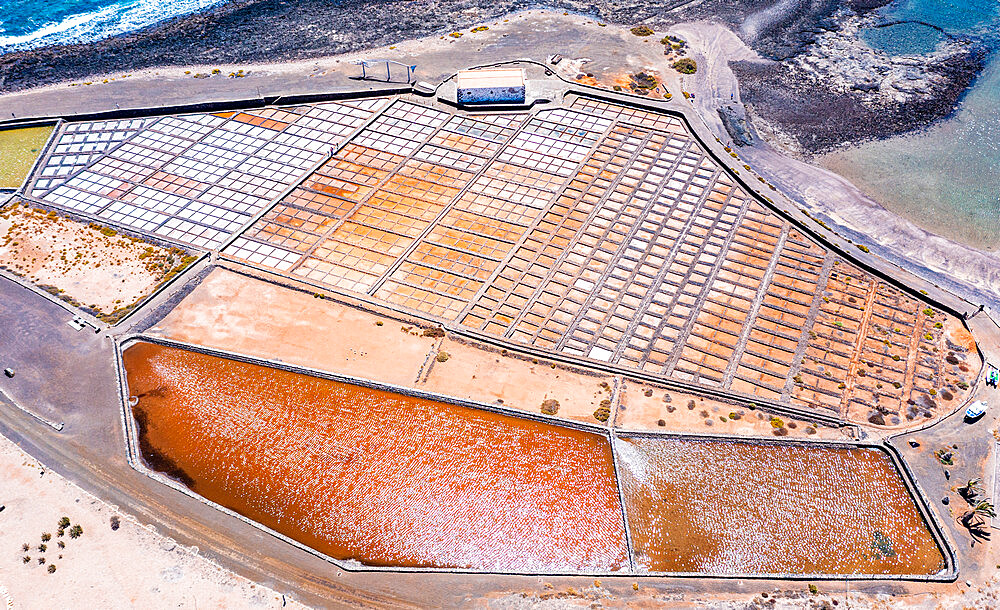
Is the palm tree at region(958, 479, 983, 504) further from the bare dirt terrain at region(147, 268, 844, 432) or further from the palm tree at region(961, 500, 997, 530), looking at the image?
the bare dirt terrain at region(147, 268, 844, 432)

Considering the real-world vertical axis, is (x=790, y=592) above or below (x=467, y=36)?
below

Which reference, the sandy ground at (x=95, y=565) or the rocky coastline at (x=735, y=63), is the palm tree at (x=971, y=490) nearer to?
the sandy ground at (x=95, y=565)

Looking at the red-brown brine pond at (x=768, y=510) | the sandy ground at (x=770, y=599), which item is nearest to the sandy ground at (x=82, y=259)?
the sandy ground at (x=770, y=599)

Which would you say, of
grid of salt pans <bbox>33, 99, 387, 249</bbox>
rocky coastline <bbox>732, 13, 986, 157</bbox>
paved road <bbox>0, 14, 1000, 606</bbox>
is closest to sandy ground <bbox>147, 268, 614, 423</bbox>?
paved road <bbox>0, 14, 1000, 606</bbox>

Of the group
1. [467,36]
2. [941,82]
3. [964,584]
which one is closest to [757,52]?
[941,82]

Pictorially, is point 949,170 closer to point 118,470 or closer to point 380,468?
point 380,468

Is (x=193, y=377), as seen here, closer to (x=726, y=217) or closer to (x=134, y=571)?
(x=134, y=571)

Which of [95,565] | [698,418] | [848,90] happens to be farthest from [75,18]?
[848,90]
